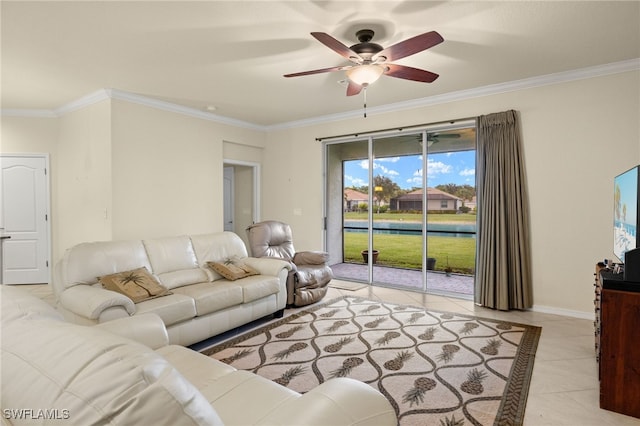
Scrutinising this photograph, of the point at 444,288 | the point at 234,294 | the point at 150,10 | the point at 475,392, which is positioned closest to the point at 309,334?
the point at 234,294

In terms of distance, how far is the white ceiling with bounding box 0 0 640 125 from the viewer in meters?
2.59

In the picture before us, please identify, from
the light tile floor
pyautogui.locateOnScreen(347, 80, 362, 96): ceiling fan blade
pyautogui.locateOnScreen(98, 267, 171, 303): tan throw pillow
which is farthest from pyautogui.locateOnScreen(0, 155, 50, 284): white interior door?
pyautogui.locateOnScreen(347, 80, 362, 96): ceiling fan blade

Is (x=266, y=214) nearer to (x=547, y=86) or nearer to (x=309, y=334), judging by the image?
(x=309, y=334)

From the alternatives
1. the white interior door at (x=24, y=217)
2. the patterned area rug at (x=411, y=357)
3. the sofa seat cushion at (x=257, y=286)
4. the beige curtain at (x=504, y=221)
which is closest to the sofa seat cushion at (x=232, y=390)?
the patterned area rug at (x=411, y=357)

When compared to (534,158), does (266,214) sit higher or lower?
lower

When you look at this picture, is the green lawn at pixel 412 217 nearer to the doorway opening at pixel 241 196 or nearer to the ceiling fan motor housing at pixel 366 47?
the doorway opening at pixel 241 196

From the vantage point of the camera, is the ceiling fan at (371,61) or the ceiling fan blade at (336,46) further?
the ceiling fan at (371,61)

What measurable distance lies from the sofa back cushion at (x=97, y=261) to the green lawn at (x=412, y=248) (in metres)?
3.51

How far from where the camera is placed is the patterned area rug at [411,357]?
2281mm

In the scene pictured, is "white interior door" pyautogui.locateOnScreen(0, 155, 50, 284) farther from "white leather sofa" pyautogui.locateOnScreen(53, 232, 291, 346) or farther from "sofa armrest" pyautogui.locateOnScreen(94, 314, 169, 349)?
"sofa armrest" pyautogui.locateOnScreen(94, 314, 169, 349)

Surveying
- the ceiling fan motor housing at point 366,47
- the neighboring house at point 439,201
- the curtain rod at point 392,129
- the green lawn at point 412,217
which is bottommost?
the green lawn at point 412,217

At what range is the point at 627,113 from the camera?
3678 millimetres

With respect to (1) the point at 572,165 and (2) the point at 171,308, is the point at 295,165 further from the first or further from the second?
(1) the point at 572,165

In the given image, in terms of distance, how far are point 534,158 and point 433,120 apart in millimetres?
1366
